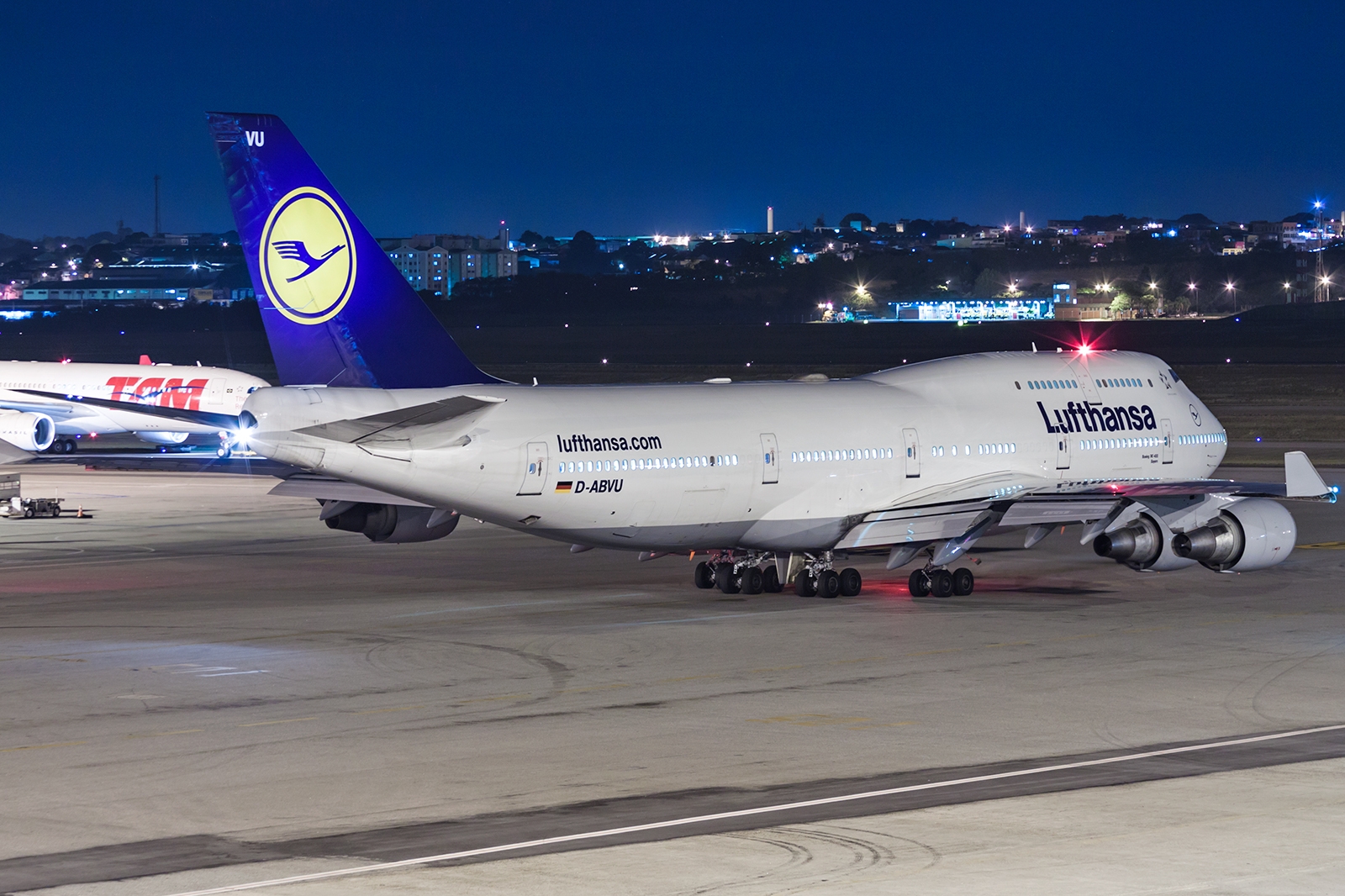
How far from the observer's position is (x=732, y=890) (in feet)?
49.1

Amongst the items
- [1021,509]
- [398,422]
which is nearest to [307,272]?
[398,422]

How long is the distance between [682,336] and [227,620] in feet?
414

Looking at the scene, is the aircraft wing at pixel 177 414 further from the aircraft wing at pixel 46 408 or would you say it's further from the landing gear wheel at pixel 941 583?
the aircraft wing at pixel 46 408

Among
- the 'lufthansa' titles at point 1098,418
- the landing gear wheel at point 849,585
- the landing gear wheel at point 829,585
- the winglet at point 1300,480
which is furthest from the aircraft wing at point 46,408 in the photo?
the winglet at point 1300,480

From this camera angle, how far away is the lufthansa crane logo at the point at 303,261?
32219 millimetres

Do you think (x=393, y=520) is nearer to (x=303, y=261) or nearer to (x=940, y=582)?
(x=303, y=261)

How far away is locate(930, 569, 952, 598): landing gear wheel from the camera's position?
3559 centimetres

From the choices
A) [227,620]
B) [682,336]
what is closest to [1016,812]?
[227,620]

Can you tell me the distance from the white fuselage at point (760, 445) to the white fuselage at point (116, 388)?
44.8 meters

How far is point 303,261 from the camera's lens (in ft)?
106

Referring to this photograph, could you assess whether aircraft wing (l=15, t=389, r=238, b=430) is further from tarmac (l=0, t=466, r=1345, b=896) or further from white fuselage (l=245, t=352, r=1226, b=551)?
tarmac (l=0, t=466, r=1345, b=896)

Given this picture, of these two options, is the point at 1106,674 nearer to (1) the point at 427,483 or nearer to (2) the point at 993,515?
(2) the point at 993,515

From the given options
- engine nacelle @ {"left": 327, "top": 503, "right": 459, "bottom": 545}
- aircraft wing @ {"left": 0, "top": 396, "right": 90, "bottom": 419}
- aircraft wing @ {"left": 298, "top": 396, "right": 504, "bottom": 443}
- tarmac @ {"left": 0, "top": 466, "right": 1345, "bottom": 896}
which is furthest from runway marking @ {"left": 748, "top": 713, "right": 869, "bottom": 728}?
aircraft wing @ {"left": 0, "top": 396, "right": 90, "bottom": 419}

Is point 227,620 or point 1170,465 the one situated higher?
point 1170,465
